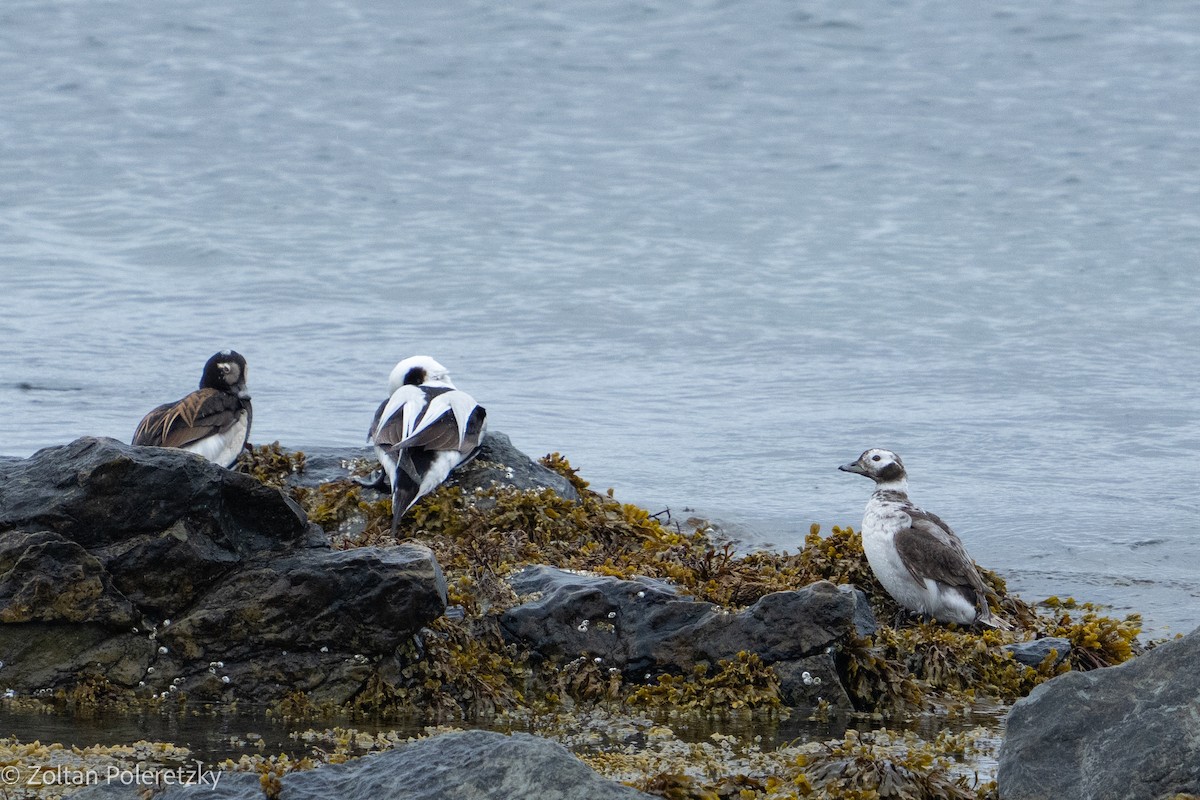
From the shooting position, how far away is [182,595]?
582 cm

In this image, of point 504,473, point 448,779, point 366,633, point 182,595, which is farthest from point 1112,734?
point 504,473

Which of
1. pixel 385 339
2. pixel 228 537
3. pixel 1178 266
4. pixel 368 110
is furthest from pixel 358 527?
pixel 368 110

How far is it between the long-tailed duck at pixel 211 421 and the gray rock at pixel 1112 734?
482cm

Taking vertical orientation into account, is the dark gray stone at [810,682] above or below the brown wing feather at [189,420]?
below

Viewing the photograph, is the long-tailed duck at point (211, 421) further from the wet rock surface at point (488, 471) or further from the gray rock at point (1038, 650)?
the gray rock at point (1038, 650)

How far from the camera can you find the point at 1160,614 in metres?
8.25

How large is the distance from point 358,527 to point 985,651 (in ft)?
11.3

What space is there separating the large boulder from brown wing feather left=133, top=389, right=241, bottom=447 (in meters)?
4.22

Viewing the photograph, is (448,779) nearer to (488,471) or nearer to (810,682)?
(810,682)

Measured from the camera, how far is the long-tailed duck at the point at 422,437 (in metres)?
8.12

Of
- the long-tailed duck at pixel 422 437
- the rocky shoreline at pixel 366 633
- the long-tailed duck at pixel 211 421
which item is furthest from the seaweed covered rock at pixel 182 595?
the long-tailed duck at pixel 422 437

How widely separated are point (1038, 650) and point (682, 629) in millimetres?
1669

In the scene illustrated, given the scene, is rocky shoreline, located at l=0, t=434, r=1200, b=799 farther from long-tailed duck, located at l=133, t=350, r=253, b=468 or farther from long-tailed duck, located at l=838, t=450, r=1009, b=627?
long-tailed duck, located at l=133, t=350, r=253, b=468

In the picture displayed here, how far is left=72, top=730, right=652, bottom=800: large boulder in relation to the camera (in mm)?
3623
